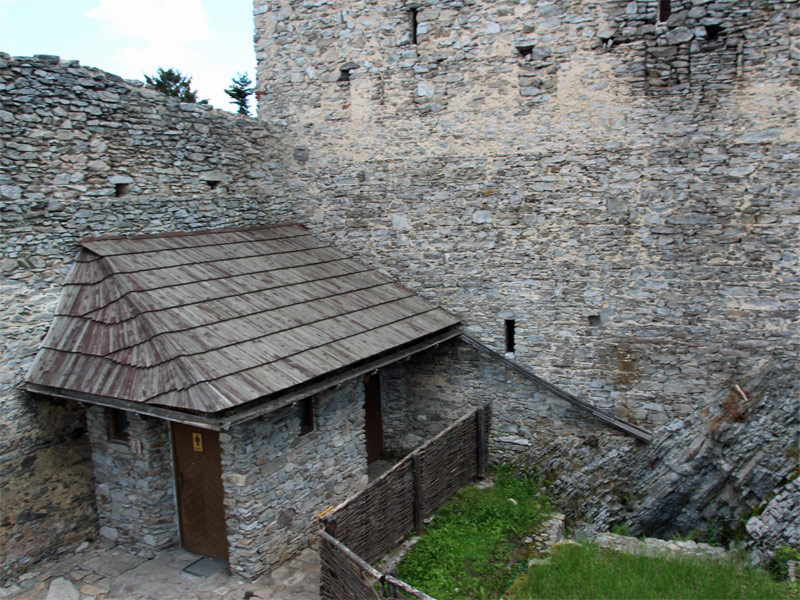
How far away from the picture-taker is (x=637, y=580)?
4973 millimetres

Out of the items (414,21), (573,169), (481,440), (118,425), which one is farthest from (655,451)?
(414,21)

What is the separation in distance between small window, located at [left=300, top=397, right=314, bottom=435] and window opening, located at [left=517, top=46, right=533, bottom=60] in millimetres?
4509

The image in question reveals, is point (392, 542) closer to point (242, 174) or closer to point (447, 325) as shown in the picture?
point (447, 325)

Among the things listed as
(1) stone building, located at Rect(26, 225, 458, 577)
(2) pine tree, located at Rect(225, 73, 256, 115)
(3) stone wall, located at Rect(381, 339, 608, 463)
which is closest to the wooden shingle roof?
(1) stone building, located at Rect(26, 225, 458, 577)

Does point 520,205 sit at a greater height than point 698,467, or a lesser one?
greater

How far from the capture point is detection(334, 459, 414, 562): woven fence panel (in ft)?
16.2

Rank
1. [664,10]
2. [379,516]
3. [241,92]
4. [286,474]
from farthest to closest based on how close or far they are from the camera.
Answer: [241,92]
[664,10]
[286,474]
[379,516]

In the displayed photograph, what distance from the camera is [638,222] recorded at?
6824 mm

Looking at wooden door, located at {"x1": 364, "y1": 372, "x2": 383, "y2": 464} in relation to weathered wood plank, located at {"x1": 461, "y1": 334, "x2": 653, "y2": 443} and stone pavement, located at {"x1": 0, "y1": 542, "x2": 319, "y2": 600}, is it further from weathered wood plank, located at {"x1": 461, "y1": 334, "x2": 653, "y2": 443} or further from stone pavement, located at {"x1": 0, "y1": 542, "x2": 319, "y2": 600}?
stone pavement, located at {"x1": 0, "y1": 542, "x2": 319, "y2": 600}

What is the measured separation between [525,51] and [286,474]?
17.3 feet

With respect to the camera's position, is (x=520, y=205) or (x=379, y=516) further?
(x=520, y=205)

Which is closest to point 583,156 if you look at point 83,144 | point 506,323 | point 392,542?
point 506,323

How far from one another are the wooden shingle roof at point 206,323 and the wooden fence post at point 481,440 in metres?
1.09

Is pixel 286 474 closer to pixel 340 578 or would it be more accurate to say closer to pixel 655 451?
pixel 340 578
